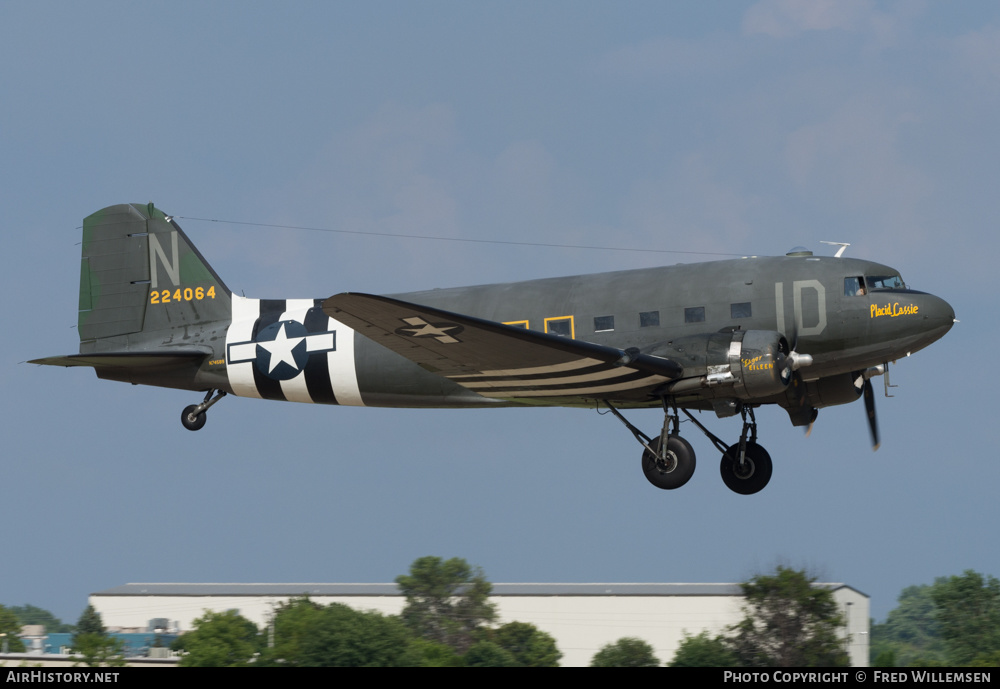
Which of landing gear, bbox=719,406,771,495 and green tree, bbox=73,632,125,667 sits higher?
landing gear, bbox=719,406,771,495

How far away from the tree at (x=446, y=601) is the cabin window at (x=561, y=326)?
45988 mm

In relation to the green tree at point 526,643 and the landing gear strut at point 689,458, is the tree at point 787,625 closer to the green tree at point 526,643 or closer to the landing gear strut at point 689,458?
the green tree at point 526,643

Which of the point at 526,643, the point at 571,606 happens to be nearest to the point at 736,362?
the point at 526,643

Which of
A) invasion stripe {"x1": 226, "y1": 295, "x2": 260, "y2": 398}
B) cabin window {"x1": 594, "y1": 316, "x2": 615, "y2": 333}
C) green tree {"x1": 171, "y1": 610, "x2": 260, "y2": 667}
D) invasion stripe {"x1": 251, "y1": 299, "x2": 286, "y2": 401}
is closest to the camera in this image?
cabin window {"x1": 594, "y1": 316, "x2": 615, "y2": 333}

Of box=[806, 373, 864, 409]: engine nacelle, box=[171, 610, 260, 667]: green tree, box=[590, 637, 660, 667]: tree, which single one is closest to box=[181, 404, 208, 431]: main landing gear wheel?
box=[806, 373, 864, 409]: engine nacelle

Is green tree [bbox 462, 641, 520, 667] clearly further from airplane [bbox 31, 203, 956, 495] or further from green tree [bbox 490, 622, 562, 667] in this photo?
airplane [bbox 31, 203, 956, 495]

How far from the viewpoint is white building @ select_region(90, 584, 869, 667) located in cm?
6150

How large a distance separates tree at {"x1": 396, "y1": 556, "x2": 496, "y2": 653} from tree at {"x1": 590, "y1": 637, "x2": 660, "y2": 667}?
887 centimetres

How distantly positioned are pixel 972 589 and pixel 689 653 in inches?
877

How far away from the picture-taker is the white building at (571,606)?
6150 centimetres

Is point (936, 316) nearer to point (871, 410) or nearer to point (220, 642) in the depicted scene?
point (871, 410)

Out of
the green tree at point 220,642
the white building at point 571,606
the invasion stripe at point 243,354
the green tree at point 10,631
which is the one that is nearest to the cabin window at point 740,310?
the invasion stripe at point 243,354
